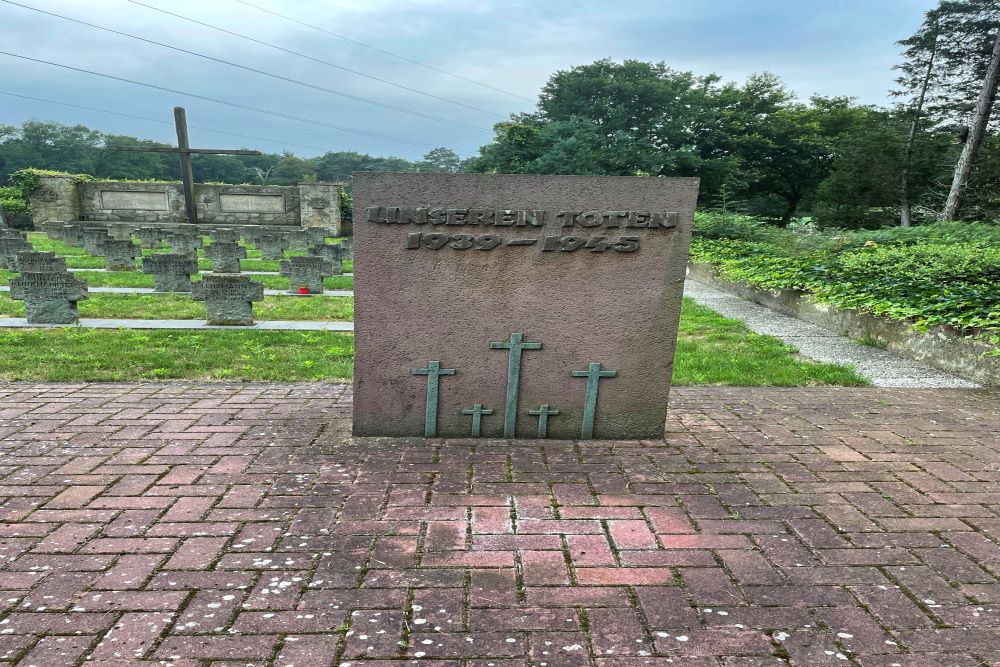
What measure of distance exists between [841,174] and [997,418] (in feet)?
88.4

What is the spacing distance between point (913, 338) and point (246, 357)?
24.6 ft

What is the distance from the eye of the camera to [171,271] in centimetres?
1142

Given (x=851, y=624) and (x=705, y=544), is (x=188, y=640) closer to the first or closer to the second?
(x=705, y=544)

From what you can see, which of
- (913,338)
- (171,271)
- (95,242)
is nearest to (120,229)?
(95,242)

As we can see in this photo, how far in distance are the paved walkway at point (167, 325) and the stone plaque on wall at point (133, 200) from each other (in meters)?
24.0

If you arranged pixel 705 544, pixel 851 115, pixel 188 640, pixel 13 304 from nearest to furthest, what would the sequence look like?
1. pixel 188 640
2. pixel 705 544
3. pixel 13 304
4. pixel 851 115

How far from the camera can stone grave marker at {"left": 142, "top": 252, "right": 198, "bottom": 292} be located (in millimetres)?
11305

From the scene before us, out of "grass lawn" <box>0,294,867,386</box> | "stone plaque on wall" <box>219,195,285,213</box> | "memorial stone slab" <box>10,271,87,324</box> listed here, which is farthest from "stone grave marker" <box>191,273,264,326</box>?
"stone plaque on wall" <box>219,195,285,213</box>

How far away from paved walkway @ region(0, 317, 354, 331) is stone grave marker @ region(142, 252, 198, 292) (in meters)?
2.85

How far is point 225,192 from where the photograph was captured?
97.1 feet

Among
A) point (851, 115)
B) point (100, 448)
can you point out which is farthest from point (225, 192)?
point (851, 115)

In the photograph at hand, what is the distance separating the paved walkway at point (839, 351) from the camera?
19.6 ft

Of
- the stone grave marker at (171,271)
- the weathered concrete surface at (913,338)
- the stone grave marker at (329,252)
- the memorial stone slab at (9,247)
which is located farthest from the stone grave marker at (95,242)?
the weathered concrete surface at (913,338)

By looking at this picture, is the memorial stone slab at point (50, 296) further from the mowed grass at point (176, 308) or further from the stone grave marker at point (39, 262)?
the stone grave marker at point (39, 262)
